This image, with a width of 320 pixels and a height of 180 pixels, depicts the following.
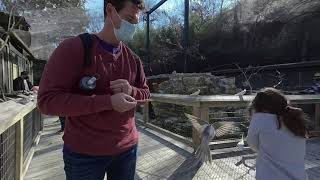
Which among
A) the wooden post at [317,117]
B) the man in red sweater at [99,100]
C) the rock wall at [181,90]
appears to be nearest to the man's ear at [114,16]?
the man in red sweater at [99,100]

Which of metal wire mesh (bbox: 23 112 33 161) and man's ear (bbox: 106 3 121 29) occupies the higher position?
man's ear (bbox: 106 3 121 29)

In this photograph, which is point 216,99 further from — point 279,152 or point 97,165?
point 97,165

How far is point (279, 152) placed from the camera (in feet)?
9.68

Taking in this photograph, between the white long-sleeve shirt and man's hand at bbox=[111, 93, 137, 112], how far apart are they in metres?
1.32

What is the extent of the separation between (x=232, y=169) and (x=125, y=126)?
3.19 metres

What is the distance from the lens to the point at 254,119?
307 centimetres

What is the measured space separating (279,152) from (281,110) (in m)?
0.28

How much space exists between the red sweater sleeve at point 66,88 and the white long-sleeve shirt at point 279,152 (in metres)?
1.41

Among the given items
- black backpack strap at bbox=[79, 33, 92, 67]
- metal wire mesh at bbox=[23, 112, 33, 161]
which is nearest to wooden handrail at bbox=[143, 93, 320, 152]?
metal wire mesh at bbox=[23, 112, 33, 161]

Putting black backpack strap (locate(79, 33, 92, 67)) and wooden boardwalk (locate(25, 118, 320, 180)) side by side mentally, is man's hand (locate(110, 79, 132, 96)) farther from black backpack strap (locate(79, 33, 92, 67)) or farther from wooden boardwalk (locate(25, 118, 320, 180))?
wooden boardwalk (locate(25, 118, 320, 180))

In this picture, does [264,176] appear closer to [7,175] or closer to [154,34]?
[7,175]

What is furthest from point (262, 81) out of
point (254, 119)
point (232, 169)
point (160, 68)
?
point (254, 119)

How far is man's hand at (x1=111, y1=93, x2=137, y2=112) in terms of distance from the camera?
193cm

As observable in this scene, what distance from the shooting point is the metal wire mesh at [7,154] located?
3480 millimetres
